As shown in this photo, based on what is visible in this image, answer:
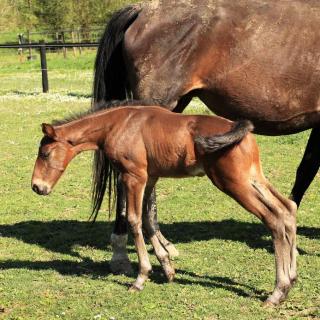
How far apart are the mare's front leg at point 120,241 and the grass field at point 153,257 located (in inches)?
5.3

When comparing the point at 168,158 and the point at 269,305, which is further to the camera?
the point at 168,158

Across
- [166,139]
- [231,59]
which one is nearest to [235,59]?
[231,59]

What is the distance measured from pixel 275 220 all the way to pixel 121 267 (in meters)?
1.55

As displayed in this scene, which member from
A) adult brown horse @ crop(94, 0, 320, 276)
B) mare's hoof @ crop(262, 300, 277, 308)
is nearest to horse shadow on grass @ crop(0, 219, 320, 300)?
adult brown horse @ crop(94, 0, 320, 276)

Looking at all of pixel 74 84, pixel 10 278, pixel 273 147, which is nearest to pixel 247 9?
pixel 10 278

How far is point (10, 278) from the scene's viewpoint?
15.8ft

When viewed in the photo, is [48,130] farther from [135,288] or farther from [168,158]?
Result: [135,288]

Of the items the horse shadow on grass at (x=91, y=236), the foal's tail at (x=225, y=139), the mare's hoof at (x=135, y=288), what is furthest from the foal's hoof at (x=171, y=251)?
the foal's tail at (x=225, y=139)

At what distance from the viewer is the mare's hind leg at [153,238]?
4.63m

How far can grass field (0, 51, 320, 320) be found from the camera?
4.16 m

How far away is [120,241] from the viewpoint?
5152 mm

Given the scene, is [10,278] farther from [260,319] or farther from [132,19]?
[132,19]

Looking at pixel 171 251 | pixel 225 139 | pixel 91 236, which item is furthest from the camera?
pixel 91 236

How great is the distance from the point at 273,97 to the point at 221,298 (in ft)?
6.05
